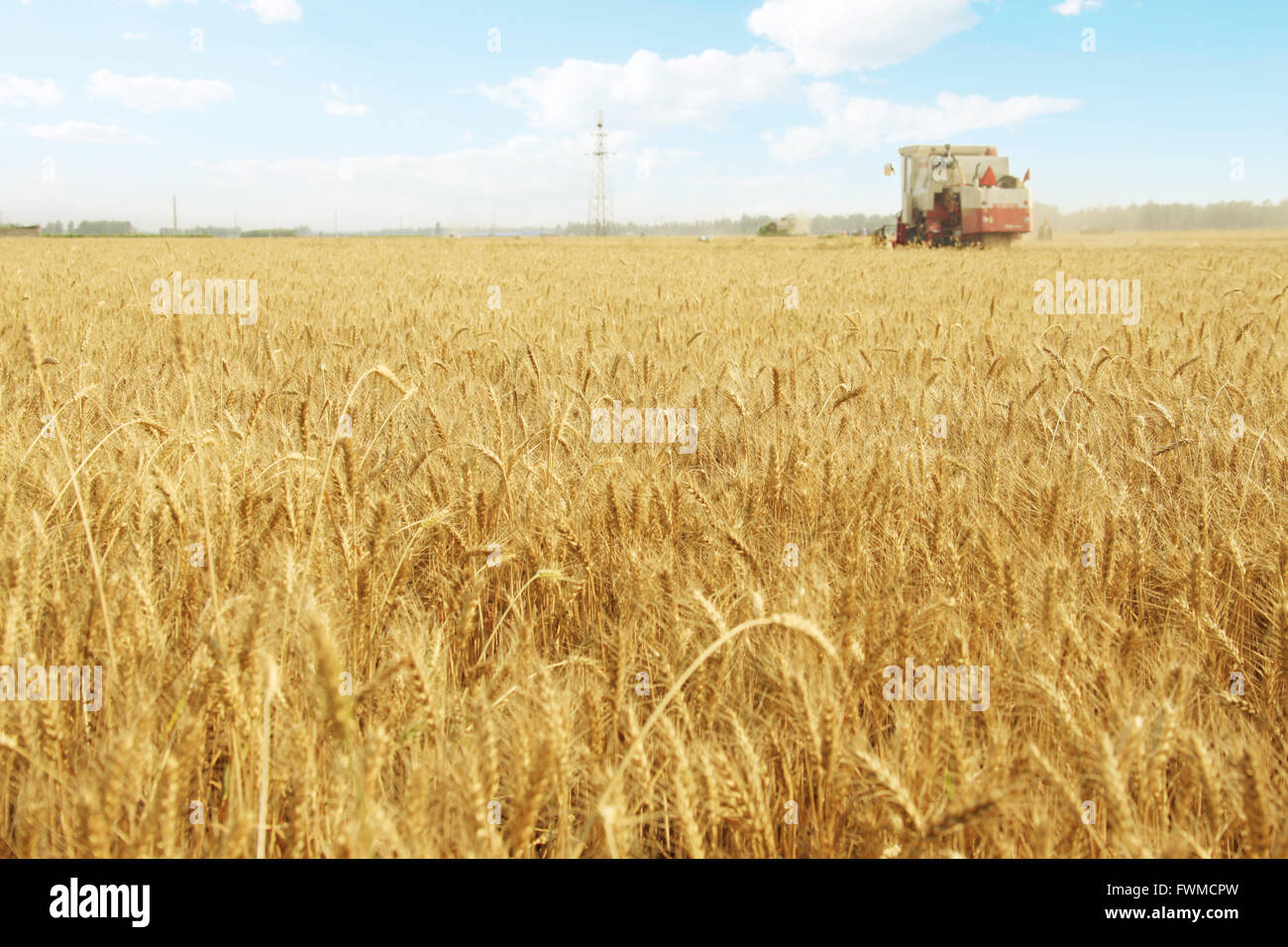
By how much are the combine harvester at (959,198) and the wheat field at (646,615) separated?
58.9 feet

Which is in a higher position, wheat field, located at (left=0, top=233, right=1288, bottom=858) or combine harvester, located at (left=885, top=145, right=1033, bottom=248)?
combine harvester, located at (left=885, top=145, right=1033, bottom=248)

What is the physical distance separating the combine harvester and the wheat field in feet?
58.9

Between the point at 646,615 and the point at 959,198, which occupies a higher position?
the point at 959,198

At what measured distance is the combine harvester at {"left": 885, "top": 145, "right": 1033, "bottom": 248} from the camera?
20.0 metres

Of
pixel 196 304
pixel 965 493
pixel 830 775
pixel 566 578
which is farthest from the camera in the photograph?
pixel 196 304

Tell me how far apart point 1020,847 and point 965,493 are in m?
1.34

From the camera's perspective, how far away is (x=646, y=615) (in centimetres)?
171

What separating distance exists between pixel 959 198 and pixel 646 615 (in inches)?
885

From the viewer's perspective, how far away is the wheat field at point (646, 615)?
1087 millimetres

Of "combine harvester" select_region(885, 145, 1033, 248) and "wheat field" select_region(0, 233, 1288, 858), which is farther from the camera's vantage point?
"combine harvester" select_region(885, 145, 1033, 248)

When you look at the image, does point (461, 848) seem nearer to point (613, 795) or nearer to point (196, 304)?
point (613, 795)

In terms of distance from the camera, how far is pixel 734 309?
714cm
